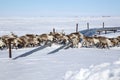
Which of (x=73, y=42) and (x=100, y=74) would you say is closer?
(x=100, y=74)

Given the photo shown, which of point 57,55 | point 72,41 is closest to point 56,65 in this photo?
point 57,55

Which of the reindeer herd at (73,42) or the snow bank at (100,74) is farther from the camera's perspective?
the reindeer herd at (73,42)

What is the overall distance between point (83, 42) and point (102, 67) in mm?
12249

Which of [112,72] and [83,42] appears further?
[83,42]

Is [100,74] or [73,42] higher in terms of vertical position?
[100,74]

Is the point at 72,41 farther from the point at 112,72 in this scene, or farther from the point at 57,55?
the point at 112,72

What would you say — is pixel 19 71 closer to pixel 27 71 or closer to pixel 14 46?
pixel 27 71

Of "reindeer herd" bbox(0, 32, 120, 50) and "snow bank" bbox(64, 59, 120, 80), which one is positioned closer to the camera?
"snow bank" bbox(64, 59, 120, 80)

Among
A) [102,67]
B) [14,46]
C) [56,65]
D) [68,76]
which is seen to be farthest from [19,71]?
[14,46]

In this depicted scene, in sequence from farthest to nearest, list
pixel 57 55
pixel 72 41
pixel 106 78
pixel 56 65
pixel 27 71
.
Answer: pixel 72 41 → pixel 57 55 → pixel 56 65 → pixel 27 71 → pixel 106 78

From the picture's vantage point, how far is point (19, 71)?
11.9m

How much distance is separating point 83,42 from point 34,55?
5154mm

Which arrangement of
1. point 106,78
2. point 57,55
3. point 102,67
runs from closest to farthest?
point 106,78
point 102,67
point 57,55

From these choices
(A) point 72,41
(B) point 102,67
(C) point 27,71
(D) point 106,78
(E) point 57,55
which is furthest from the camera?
(A) point 72,41
